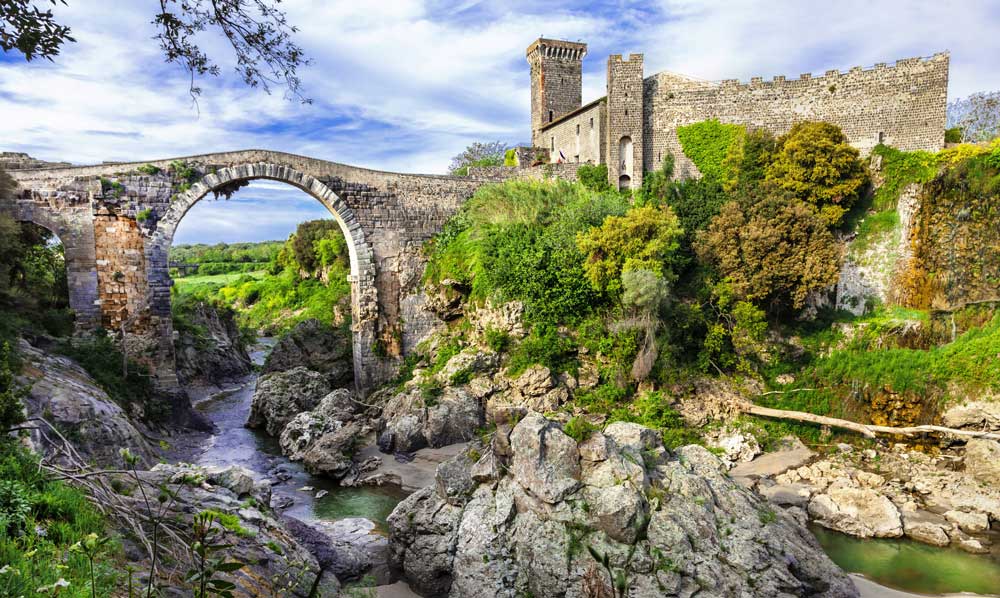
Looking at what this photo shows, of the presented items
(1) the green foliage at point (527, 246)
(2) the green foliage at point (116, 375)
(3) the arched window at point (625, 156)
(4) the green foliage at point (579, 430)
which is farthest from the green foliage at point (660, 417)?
(2) the green foliage at point (116, 375)

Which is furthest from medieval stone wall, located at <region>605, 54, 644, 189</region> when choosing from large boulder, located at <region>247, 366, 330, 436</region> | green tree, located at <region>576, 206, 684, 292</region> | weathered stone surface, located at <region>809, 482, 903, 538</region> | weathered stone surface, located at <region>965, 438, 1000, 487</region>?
weathered stone surface, located at <region>809, 482, 903, 538</region>

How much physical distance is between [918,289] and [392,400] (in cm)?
1682

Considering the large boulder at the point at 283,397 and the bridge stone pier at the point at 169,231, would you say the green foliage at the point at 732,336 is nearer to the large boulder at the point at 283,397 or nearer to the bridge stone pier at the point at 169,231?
the bridge stone pier at the point at 169,231

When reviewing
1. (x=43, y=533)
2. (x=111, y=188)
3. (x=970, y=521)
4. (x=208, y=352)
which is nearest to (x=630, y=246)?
(x=970, y=521)

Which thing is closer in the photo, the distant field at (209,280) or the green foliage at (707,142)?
the green foliage at (707,142)

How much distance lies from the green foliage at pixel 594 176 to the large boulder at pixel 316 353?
38.3 ft

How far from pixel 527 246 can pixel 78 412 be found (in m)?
12.3

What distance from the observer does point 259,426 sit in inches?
693

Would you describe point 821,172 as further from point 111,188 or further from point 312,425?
point 111,188

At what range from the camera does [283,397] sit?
17.4 meters

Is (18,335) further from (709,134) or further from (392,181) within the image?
(709,134)

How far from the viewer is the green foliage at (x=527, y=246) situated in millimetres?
17234

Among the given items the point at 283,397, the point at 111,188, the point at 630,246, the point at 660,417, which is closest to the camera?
the point at 660,417

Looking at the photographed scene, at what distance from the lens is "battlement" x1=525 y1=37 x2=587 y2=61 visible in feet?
99.8
